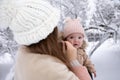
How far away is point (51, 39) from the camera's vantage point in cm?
85

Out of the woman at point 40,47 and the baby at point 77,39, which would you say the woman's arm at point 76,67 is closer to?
the woman at point 40,47

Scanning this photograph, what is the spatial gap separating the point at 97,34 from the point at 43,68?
7.52m

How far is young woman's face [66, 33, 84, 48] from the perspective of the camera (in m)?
1.26

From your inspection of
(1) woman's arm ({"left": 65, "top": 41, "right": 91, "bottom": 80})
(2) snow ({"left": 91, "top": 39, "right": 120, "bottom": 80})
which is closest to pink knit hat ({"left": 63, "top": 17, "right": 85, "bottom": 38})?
(1) woman's arm ({"left": 65, "top": 41, "right": 91, "bottom": 80})

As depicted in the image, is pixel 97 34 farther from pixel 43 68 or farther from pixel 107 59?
pixel 43 68

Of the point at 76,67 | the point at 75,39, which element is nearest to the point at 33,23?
the point at 76,67

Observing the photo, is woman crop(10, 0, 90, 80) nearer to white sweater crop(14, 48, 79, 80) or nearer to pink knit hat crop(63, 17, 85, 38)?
white sweater crop(14, 48, 79, 80)

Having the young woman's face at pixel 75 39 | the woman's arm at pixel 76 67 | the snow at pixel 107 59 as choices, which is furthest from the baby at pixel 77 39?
the snow at pixel 107 59

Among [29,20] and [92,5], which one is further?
[92,5]

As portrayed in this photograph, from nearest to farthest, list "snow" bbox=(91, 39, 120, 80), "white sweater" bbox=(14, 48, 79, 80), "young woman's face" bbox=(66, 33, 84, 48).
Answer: "white sweater" bbox=(14, 48, 79, 80) → "young woman's face" bbox=(66, 33, 84, 48) → "snow" bbox=(91, 39, 120, 80)

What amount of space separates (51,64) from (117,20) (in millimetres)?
7679

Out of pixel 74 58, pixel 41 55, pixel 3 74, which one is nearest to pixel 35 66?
pixel 41 55

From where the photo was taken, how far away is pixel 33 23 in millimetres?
867

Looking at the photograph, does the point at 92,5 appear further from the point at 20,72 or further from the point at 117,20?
the point at 20,72
